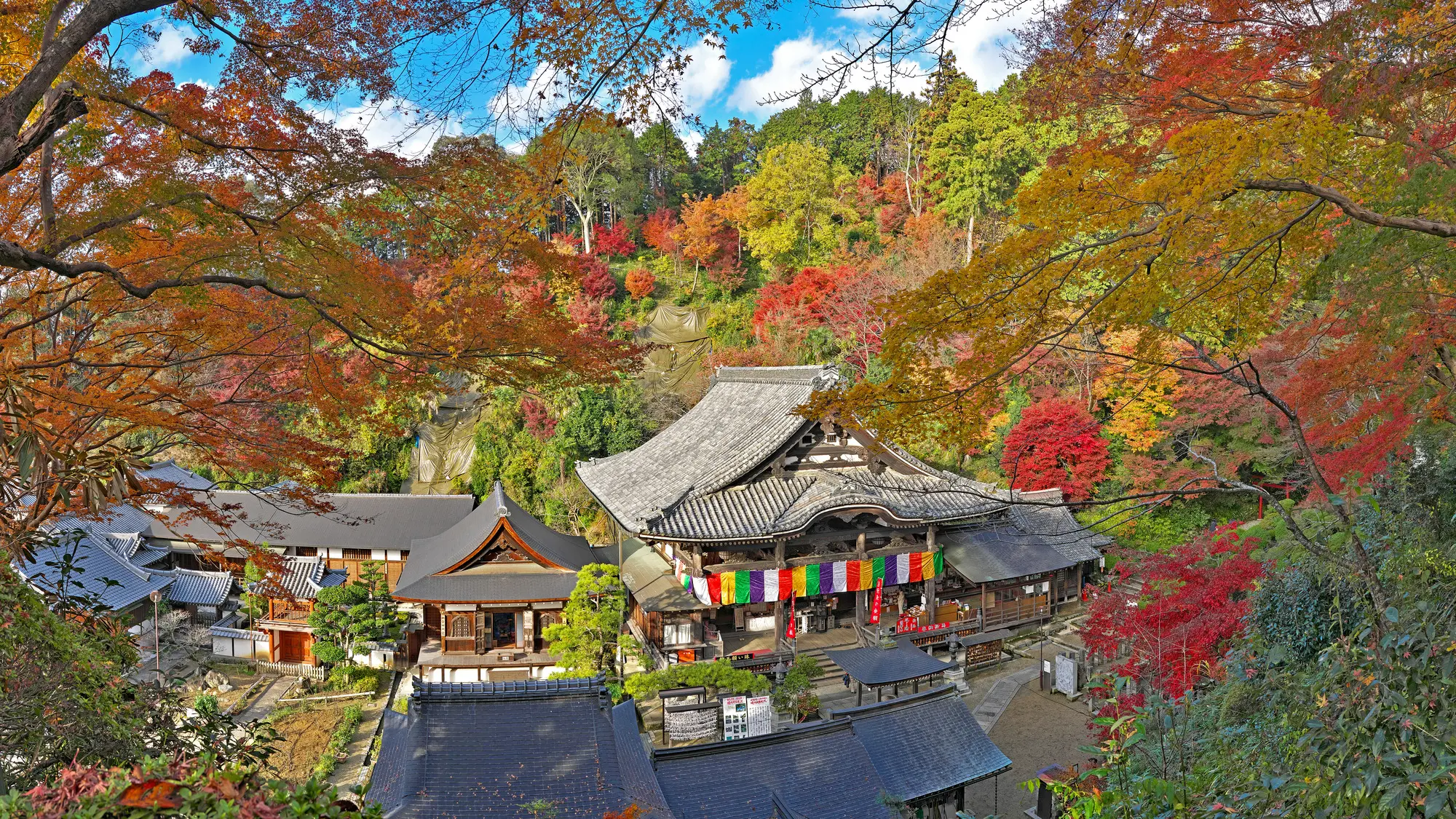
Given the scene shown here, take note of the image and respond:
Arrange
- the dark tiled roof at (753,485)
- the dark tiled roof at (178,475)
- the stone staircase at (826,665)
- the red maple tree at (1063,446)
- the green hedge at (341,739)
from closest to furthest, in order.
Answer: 1. the green hedge at (341,739)
2. the dark tiled roof at (753,485)
3. the stone staircase at (826,665)
4. the red maple tree at (1063,446)
5. the dark tiled roof at (178,475)

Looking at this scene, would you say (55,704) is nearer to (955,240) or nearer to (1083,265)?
(1083,265)

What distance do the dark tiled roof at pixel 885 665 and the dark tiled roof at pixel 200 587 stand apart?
47.9 feet

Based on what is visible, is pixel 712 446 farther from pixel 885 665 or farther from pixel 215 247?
pixel 215 247

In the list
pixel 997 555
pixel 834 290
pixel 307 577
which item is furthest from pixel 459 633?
pixel 834 290

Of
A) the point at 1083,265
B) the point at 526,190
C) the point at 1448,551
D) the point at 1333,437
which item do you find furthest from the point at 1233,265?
the point at 1333,437

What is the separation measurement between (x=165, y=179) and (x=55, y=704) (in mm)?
3110

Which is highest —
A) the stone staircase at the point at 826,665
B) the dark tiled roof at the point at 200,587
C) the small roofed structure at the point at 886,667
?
the dark tiled roof at the point at 200,587

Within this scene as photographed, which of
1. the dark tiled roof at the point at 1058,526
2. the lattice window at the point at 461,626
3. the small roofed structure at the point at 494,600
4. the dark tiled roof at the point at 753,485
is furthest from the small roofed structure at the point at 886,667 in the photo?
the lattice window at the point at 461,626

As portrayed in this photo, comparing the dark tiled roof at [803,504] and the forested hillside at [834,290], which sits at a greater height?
the forested hillside at [834,290]

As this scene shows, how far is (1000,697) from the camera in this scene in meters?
13.5

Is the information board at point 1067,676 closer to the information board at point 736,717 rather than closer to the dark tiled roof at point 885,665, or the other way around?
the dark tiled roof at point 885,665

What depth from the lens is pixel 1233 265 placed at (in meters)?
4.15

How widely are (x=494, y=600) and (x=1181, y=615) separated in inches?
451

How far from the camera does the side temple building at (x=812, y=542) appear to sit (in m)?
13.8
